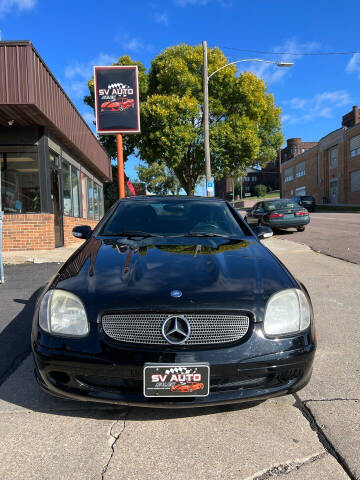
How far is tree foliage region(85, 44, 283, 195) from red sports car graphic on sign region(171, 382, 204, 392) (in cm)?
1989

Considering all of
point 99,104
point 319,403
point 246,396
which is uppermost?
point 99,104

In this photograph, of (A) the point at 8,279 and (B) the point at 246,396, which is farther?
(A) the point at 8,279

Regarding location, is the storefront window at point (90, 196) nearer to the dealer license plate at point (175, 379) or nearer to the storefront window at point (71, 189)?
the storefront window at point (71, 189)

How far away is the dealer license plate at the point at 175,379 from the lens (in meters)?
1.87

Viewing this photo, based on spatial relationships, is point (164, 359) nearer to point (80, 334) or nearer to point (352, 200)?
point (80, 334)

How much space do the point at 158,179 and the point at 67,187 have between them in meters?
40.8

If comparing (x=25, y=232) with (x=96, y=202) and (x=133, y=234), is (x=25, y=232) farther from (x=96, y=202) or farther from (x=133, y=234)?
(x=96, y=202)

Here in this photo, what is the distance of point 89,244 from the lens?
3105mm

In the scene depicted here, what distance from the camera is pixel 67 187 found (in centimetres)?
1279

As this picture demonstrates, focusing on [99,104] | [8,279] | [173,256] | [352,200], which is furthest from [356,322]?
[352,200]

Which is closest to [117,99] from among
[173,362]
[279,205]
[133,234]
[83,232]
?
[279,205]

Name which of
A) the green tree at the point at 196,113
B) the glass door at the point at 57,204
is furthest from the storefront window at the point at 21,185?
the green tree at the point at 196,113

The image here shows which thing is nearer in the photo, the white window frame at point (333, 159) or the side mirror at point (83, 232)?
the side mirror at point (83, 232)

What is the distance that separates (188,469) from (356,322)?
2.88 metres
